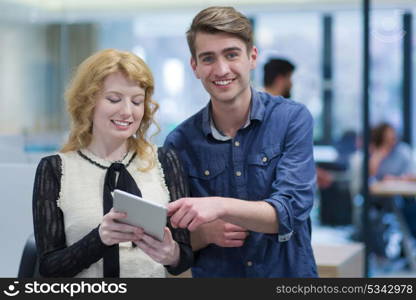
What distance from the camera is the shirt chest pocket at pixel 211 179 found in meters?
2.30

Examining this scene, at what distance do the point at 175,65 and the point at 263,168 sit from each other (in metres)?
7.02

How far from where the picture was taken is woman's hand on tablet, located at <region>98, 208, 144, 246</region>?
74.2 inches

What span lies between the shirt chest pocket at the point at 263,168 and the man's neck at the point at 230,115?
0.11 m

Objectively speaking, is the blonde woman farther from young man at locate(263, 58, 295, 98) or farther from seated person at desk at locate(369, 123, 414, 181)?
seated person at desk at locate(369, 123, 414, 181)

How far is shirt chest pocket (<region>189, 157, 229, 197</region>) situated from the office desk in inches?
207

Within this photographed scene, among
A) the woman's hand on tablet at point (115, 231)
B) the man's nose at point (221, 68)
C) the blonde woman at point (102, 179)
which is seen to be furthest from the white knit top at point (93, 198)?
the man's nose at point (221, 68)

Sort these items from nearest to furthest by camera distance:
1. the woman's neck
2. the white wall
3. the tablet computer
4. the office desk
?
1. the tablet computer
2. the woman's neck
3. the white wall
4. the office desk

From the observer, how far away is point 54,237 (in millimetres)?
2004

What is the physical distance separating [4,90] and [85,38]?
2.14 meters

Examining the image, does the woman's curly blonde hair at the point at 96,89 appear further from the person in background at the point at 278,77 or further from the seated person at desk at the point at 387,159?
the seated person at desk at the point at 387,159

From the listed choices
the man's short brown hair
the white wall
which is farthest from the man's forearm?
the white wall

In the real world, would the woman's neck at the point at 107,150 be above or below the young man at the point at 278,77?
below

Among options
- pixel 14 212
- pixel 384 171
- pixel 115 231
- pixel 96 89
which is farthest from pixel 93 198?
pixel 384 171

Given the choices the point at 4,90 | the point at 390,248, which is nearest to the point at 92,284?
the point at 4,90
